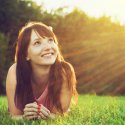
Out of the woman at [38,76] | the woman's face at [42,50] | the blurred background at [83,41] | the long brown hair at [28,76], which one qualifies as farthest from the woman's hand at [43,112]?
the blurred background at [83,41]

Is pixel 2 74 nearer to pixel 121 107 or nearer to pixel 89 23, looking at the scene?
pixel 89 23

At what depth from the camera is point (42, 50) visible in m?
5.39

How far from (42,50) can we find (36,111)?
2.41 ft

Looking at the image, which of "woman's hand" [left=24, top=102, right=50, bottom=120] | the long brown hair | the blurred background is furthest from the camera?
the blurred background

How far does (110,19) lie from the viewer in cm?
1669

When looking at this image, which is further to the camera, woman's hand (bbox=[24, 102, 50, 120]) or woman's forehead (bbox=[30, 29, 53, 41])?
woman's forehead (bbox=[30, 29, 53, 41])

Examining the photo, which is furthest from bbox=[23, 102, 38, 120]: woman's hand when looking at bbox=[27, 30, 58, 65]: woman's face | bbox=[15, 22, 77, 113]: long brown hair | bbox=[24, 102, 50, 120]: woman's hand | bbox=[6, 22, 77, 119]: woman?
bbox=[27, 30, 58, 65]: woman's face

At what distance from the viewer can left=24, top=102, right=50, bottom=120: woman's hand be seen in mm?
5246

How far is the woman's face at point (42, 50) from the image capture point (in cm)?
539

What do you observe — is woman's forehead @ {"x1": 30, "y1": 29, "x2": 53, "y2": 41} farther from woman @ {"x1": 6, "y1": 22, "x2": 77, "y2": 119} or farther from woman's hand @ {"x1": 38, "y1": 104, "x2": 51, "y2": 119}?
woman's hand @ {"x1": 38, "y1": 104, "x2": 51, "y2": 119}

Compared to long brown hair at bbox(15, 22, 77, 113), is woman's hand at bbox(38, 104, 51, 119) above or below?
below

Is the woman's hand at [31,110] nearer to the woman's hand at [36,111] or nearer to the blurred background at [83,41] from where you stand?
the woman's hand at [36,111]

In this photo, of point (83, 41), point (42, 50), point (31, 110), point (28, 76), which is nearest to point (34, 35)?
point (42, 50)

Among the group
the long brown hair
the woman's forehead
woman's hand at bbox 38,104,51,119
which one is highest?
the woman's forehead
